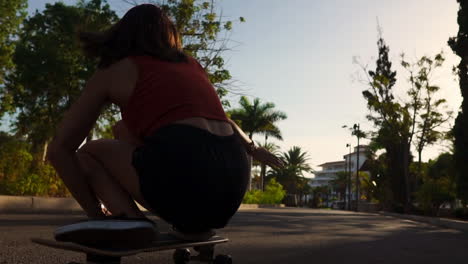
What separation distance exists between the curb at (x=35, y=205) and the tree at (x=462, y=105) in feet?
52.8

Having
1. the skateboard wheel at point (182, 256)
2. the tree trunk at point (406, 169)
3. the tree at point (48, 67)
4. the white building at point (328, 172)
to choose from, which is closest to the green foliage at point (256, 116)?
the tree trunk at point (406, 169)

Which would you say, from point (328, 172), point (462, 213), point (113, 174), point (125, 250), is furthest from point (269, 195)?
point (328, 172)

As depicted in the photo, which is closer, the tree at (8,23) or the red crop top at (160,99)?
the red crop top at (160,99)

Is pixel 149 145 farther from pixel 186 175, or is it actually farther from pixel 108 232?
pixel 108 232

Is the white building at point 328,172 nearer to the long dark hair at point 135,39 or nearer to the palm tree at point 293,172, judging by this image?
the palm tree at point 293,172

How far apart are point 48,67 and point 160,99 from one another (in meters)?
20.0

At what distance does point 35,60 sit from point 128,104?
2084cm

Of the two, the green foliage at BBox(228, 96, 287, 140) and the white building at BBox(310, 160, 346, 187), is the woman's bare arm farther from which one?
the white building at BBox(310, 160, 346, 187)

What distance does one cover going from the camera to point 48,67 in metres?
20.4

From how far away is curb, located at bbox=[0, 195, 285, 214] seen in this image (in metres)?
11.1

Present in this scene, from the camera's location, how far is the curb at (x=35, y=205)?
1106 cm

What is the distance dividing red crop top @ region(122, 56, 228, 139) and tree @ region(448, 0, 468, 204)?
2117 centimetres

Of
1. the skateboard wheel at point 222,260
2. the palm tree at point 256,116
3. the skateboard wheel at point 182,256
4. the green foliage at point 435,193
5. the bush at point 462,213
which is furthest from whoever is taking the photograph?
the palm tree at point 256,116

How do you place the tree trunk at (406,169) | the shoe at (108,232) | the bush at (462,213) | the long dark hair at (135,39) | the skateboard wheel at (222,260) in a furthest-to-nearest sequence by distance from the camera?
1. the tree trunk at (406,169)
2. the bush at (462,213)
3. the skateboard wheel at (222,260)
4. the long dark hair at (135,39)
5. the shoe at (108,232)
